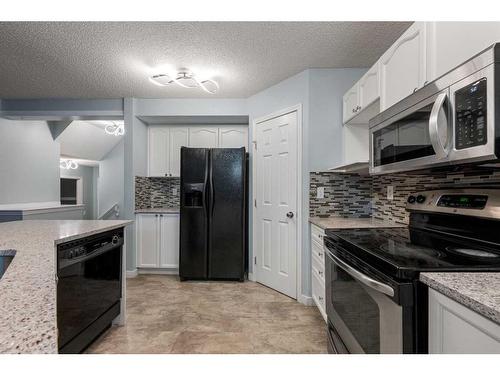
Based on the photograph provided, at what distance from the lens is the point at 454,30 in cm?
112

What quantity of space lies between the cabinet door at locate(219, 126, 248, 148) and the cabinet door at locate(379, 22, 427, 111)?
2.17m

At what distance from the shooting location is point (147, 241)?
3.49 metres

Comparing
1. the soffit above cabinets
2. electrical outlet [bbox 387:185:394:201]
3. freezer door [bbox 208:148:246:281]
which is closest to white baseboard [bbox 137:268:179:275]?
freezer door [bbox 208:148:246:281]

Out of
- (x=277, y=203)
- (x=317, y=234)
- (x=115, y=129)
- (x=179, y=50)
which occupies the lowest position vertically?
(x=317, y=234)

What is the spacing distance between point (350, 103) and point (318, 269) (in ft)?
4.83

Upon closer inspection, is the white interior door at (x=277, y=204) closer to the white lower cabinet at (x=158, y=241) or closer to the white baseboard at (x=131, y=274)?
the white lower cabinet at (x=158, y=241)

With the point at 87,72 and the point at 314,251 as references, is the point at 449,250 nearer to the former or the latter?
the point at 314,251

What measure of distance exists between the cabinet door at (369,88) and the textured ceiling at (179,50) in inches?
13.1

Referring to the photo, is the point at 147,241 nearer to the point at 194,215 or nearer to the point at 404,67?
the point at 194,215

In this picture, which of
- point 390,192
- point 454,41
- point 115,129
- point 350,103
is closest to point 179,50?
point 350,103
